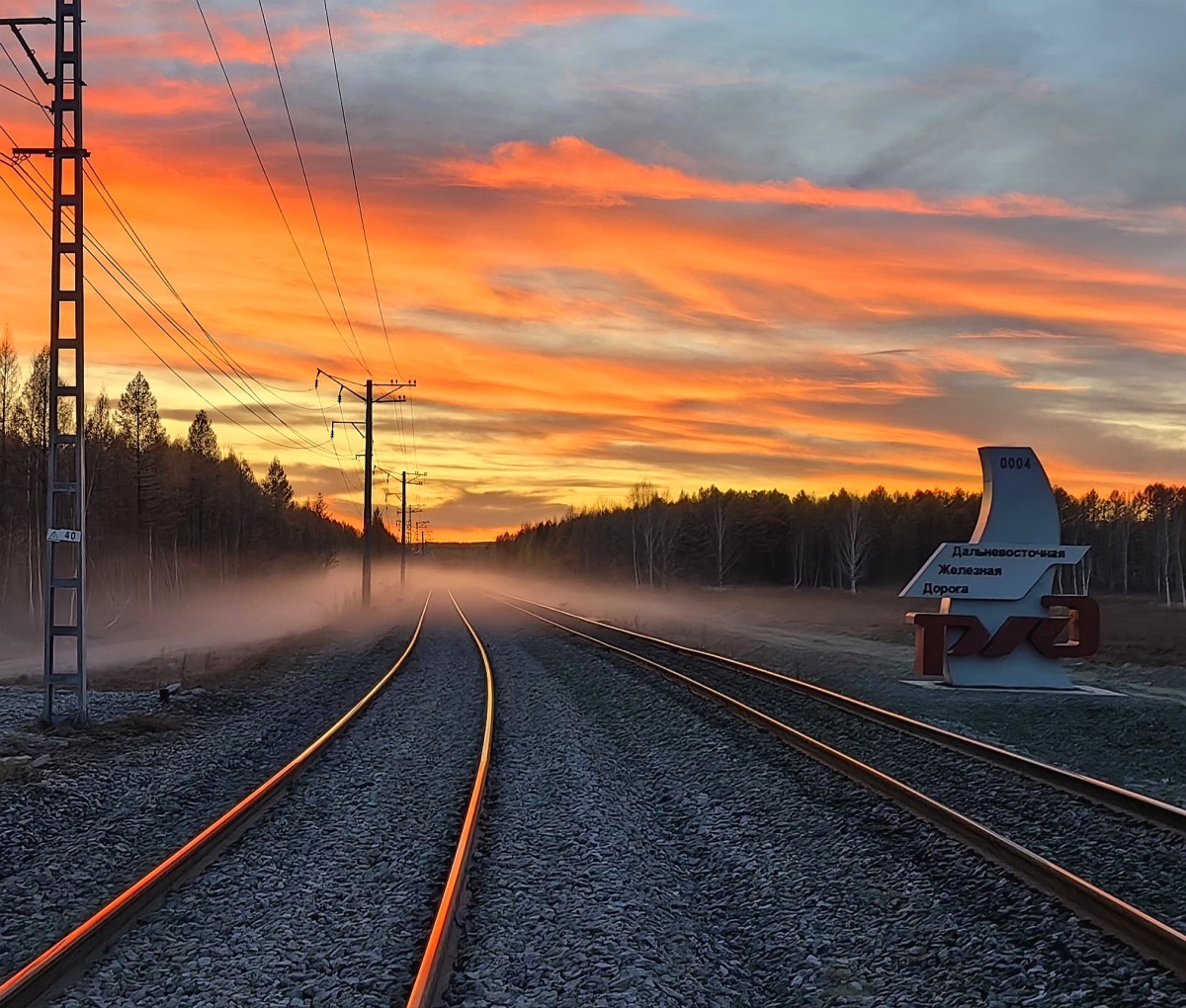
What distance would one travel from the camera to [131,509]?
6744 centimetres

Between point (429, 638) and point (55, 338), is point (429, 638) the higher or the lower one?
the lower one

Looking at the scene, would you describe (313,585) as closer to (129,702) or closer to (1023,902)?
(129,702)

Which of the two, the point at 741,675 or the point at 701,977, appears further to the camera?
the point at 741,675

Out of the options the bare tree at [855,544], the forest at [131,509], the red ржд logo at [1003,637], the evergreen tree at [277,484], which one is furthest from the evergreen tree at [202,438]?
the red ржд logo at [1003,637]

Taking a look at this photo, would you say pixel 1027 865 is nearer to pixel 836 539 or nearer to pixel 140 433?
pixel 140 433

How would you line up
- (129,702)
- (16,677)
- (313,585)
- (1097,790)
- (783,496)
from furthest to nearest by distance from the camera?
(783,496) < (313,585) < (16,677) < (129,702) < (1097,790)

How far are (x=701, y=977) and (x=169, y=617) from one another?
58047mm

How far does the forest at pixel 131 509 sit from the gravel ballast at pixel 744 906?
4557cm

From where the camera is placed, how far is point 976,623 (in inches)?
744

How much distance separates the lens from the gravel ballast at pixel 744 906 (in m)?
5.25

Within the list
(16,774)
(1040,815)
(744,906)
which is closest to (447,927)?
(744,906)

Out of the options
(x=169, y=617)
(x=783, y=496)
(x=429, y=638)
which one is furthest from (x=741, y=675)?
(x=783, y=496)

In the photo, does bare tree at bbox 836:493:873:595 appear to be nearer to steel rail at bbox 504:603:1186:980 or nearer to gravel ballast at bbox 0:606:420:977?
gravel ballast at bbox 0:606:420:977

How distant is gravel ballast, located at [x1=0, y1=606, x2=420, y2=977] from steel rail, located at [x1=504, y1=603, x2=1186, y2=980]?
6.15 m
